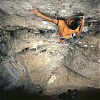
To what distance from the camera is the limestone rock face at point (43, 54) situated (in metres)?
3.19

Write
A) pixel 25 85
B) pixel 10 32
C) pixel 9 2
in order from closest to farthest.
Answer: pixel 9 2 < pixel 10 32 < pixel 25 85

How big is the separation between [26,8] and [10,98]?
219cm

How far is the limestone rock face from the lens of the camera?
3191 mm

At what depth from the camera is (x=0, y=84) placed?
4.00 m

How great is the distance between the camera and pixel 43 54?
13.2 feet

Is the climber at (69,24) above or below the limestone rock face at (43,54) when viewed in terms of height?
above

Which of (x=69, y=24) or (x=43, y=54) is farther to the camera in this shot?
(x=43, y=54)

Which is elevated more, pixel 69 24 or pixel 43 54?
pixel 69 24

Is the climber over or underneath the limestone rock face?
over

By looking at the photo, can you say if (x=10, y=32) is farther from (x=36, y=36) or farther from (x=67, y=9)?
(x=67, y=9)

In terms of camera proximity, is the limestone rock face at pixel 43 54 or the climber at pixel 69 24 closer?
the climber at pixel 69 24

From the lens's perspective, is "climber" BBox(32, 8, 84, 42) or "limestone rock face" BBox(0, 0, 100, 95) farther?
"limestone rock face" BBox(0, 0, 100, 95)

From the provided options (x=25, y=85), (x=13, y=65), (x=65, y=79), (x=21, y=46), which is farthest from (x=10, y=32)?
(x=65, y=79)

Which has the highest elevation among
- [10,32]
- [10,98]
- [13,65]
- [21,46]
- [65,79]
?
[10,32]
